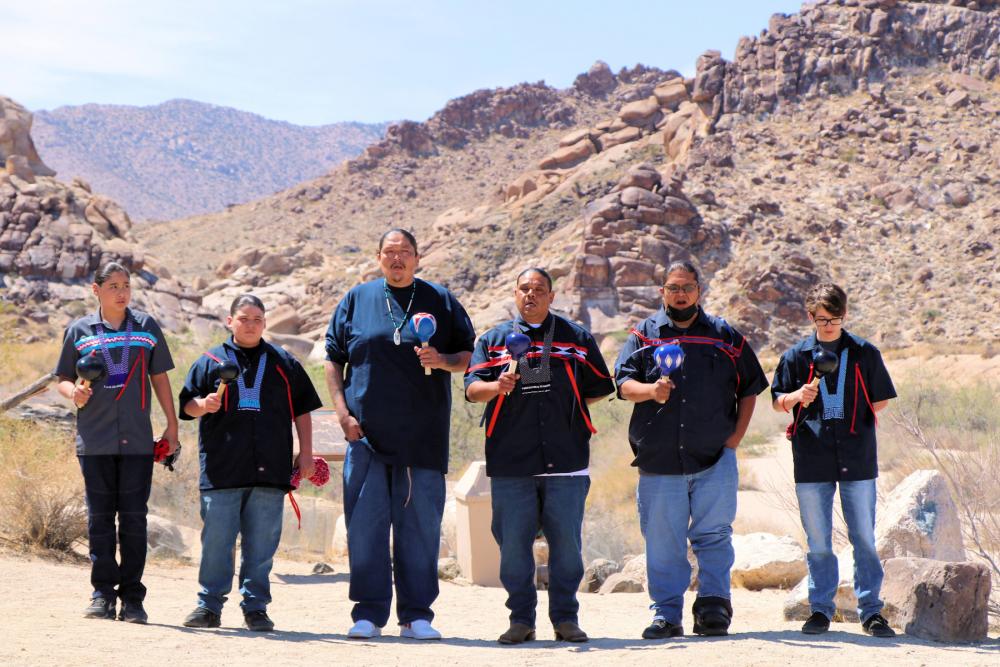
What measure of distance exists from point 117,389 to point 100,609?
49.2 inches

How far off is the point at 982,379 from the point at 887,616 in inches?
929

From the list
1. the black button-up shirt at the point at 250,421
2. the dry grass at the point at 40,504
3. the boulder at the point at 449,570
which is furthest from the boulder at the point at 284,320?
the black button-up shirt at the point at 250,421

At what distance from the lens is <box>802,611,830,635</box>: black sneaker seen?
616 cm

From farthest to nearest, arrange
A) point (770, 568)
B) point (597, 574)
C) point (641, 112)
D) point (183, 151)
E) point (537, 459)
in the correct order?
point (183, 151) < point (641, 112) < point (597, 574) < point (770, 568) < point (537, 459)

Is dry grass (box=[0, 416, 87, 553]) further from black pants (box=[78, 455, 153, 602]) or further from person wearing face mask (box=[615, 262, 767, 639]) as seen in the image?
person wearing face mask (box=[615, 262, 767, 639])

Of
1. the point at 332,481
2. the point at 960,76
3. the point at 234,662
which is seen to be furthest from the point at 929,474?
the point at 960,76

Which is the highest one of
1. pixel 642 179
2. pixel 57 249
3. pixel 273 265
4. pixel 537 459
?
pixel 642 179

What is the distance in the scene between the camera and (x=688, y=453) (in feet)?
20.6

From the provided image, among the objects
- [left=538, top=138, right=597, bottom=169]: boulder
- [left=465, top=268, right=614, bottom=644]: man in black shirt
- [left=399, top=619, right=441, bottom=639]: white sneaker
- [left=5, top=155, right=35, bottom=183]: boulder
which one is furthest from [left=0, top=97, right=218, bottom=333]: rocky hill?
[left=465, top=268, right=614, bottom=644]: man in black shirt

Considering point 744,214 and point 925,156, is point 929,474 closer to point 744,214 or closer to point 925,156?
point 744,214

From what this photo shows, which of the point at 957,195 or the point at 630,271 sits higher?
the point at 957,195

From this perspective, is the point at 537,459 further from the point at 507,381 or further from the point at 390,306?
the point at 390,306

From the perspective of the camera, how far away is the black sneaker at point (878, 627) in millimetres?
6125

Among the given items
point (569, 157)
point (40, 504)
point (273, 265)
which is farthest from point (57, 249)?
point (569, 157)
